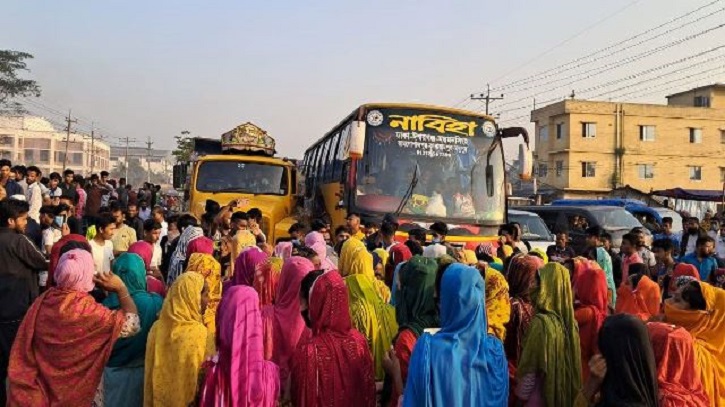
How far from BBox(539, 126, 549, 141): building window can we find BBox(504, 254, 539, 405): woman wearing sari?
141ft

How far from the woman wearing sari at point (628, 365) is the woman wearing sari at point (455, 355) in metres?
0.61

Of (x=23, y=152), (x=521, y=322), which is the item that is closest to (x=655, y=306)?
(x=521, y=322)

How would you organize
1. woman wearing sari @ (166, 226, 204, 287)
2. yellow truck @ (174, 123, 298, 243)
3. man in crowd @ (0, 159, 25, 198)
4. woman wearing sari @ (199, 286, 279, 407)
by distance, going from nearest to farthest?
woman wearing sari @ (199, 286, 279, 407), woman wearing sari @ (166, 226, 204, 287), man in crowd @ (0, 159, 25, 198), yellow truck @ (174, 123, 298, 243)

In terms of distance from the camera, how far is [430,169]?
1032 centimetres

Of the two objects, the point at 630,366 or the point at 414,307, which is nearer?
the point at 630,366

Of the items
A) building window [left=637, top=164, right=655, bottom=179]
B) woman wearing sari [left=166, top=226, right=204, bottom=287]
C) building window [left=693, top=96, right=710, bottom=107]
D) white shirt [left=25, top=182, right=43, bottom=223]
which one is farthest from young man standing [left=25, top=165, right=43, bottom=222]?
building window [left=693, top=96, right=710, bottom=107]

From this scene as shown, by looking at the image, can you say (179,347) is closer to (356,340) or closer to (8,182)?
(356,340)

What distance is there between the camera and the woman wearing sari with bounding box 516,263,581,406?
3795mm

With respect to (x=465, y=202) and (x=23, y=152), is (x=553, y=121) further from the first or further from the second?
(x=23, y=152)

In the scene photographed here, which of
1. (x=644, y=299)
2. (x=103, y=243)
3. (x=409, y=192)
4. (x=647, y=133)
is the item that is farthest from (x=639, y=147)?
(x=103, y=243)

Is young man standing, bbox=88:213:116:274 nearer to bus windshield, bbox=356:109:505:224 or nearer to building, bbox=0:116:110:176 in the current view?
bus windshield, bbox=356:109:505:224

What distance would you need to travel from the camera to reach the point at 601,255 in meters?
7.79

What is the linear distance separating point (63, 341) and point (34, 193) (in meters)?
7.32

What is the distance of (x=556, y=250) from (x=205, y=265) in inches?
233
